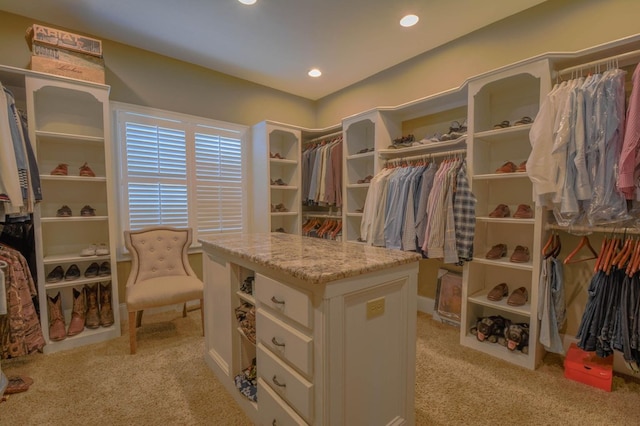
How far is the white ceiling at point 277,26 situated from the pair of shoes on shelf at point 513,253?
1.90m

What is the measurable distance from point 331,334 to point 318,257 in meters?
0.37

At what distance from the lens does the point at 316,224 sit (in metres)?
4.01

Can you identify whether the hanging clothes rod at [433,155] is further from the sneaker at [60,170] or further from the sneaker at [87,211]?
the sneaker at [60,170]

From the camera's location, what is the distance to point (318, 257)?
134 cm

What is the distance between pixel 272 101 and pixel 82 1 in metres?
2.07

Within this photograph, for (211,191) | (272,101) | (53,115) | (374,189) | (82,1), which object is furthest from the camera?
(272,101)

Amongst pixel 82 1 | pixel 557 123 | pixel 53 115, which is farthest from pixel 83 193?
pixel 557 123

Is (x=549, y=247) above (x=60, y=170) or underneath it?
underneath

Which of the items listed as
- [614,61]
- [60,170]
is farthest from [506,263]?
[60,170]

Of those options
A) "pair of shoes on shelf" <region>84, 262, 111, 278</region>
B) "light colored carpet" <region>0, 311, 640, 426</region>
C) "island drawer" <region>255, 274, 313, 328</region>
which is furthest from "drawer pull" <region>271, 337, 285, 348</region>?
"pair of shoes on shelf" <region>84, 262, 111, 278</region>

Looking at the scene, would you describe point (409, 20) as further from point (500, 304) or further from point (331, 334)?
point (331, 334)

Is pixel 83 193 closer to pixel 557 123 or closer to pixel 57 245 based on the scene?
pixel 57 245

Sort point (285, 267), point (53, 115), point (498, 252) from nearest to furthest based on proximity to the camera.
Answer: point (285, 267), point (498, 252), point (53, 115)

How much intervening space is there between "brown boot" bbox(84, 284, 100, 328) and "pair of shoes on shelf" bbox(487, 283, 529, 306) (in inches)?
130
